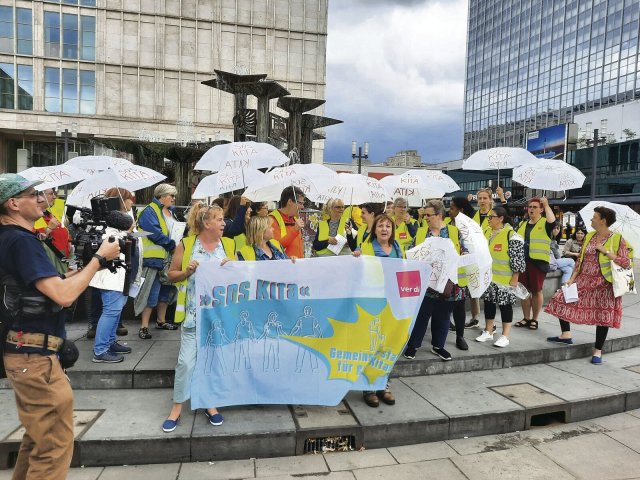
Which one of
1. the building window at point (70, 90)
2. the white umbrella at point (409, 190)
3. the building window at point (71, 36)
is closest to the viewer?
the white umbrella at point (409, 190)

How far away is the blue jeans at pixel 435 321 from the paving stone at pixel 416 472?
1.86 meters

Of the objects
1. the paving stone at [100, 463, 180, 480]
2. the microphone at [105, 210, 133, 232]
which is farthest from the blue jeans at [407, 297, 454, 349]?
the microphone at [105, 210, 133, 232]

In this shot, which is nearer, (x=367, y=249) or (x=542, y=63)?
(x=367, y=249)

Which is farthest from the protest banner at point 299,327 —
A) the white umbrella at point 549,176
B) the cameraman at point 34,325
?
the white umbrella at point 549,176

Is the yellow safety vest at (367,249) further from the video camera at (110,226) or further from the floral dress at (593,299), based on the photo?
the floral dress at (593,299)

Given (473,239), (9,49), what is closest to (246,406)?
(473,239)

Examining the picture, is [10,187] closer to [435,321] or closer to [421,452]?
[421,452]

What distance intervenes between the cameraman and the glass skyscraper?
9650 cm

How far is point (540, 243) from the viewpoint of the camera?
6.91 metres

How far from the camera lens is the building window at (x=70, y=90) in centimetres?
3775

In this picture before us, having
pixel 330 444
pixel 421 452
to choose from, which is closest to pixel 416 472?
pixel 421 452

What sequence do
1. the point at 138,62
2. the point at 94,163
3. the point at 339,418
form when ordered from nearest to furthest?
the point at 339,418 < the point at 94,163 < the point at 138,62

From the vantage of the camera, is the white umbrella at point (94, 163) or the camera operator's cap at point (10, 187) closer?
the camera operator's cap at point (10, 187)

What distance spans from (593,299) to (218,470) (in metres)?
5.29
